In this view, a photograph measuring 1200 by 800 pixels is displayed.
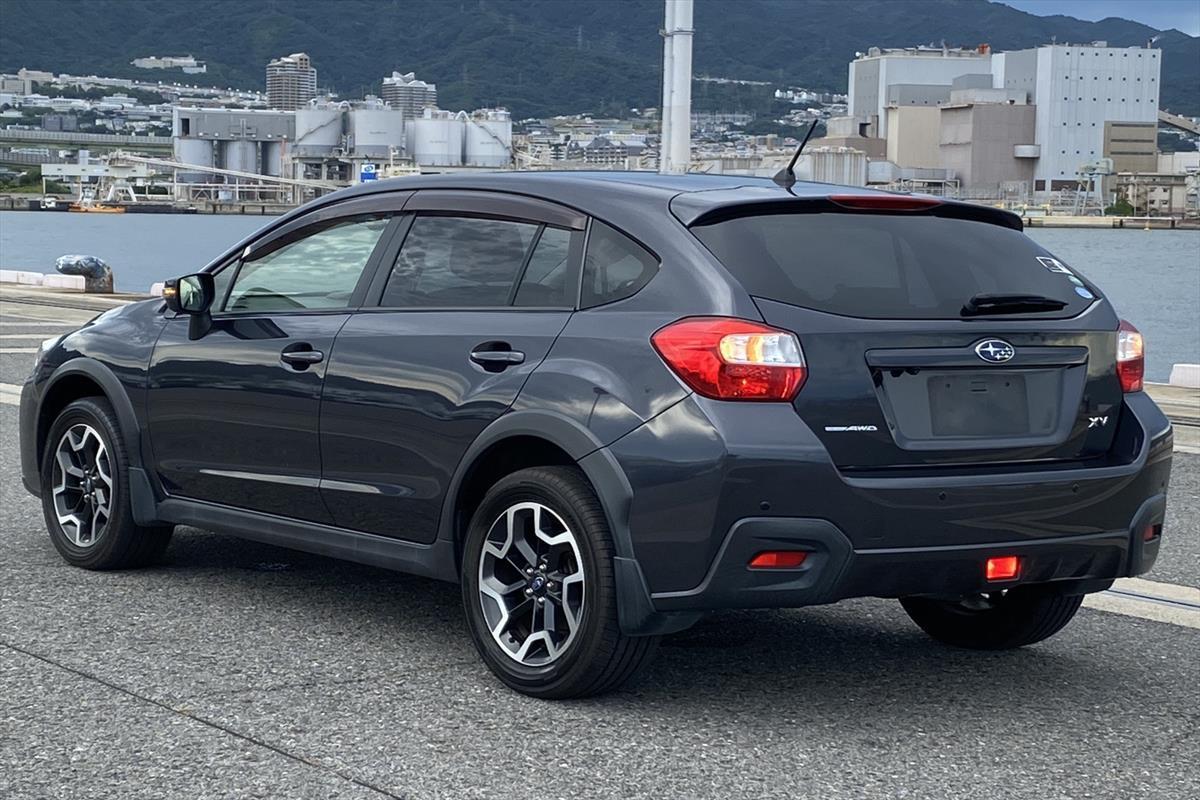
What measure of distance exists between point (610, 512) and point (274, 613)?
186 cm

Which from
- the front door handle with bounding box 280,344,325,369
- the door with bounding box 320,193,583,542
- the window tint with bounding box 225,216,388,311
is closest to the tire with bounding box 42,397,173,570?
the window tint with bounding box 225,216,388,311

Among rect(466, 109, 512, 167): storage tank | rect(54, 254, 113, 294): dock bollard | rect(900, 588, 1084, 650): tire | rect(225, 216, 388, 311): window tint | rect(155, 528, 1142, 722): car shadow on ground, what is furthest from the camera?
rect(466, 109, 512, 167): storage tank

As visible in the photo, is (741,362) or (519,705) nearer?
(741,362)

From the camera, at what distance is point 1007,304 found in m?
4.78

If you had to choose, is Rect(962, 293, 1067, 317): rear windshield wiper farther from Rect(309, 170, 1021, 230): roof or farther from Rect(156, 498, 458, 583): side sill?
Rect(156, 498, 458, 583): side sill

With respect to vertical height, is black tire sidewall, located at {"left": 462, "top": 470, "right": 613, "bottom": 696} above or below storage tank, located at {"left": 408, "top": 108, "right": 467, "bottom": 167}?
below

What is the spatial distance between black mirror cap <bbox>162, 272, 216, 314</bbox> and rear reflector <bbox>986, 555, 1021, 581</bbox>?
2951mm

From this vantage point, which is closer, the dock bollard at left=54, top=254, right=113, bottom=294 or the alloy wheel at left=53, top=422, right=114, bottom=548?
the alloy wheel at left=53, top=422, right=114, bottom=548

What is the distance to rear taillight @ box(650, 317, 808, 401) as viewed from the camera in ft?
14.4

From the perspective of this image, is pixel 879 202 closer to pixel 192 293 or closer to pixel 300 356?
pixel 300 356

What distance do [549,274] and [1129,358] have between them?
1.69 metres

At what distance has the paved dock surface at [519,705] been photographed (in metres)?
4.07

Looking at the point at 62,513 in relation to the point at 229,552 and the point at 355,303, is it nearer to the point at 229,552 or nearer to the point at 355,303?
the point at 229,552

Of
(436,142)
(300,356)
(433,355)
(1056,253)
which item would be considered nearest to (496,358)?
(433,355)
